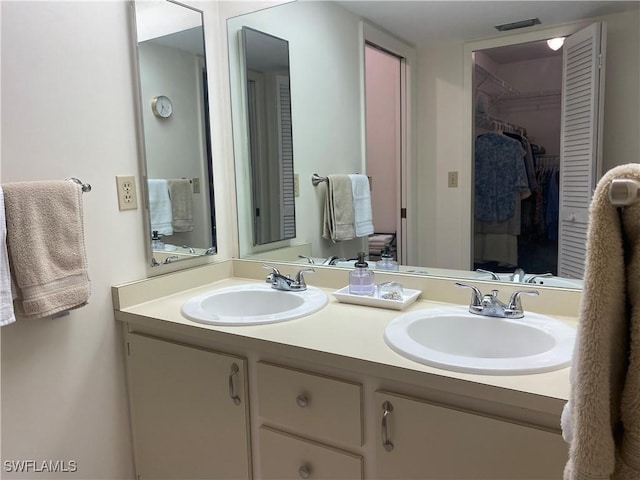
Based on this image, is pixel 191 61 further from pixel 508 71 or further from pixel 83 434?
pixel 83 434

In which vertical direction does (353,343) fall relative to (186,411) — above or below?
above

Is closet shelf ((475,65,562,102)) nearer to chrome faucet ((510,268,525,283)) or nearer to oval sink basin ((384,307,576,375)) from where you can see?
chrome faucet ((510,268,525,283))

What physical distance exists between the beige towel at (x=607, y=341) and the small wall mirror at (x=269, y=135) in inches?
58.1

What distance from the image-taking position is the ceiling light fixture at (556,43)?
1.35m

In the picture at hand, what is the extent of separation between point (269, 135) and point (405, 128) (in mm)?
601

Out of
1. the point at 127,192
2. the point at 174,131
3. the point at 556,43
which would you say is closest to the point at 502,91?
the point at 556,43

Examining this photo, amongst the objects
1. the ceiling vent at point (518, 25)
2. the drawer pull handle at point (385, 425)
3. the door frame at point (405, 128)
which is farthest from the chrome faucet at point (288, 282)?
the ceiling vent at point (518, 25)

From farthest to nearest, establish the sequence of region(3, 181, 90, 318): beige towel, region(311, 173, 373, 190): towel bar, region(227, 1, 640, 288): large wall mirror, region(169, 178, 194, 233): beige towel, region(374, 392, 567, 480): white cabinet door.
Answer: region(311, 173, 373, 190): towel bar < region(169, 178, 194, 233): beige towel < region(227, 1, 640, 288): large wall mirror < region(3, 181, 90, 318): beige towel < region(374, 392, 567, 480): white cabinet door

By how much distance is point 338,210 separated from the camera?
1.82 meters

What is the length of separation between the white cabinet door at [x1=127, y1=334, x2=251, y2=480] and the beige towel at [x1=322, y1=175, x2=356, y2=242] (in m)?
0.69

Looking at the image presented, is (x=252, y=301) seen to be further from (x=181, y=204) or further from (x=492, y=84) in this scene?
(x=492, y=84)

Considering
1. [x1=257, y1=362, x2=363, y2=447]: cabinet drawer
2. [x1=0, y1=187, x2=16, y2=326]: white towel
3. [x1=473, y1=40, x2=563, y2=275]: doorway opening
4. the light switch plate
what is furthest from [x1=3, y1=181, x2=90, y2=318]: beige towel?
[x1=473, y1=40, x2=563, y2=275]: doorway opening

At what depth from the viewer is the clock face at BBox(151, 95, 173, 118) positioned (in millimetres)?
1657

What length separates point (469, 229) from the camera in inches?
61.4
